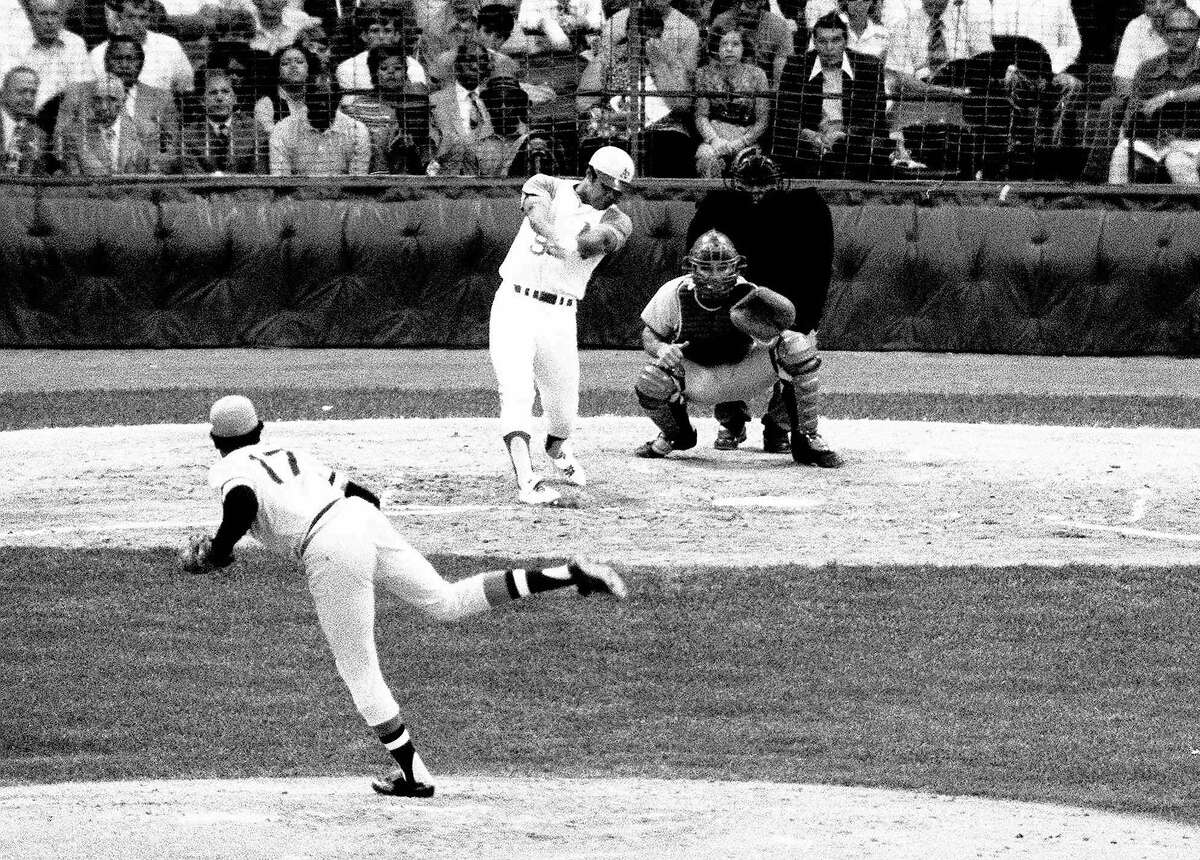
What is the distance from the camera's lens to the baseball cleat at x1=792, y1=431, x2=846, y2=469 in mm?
11008

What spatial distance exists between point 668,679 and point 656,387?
3.34 metres

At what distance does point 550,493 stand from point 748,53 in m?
6.31

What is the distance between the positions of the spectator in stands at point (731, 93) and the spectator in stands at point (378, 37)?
216 cm

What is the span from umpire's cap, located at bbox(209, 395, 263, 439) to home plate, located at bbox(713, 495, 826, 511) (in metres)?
4.55

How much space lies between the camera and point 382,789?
5984mm

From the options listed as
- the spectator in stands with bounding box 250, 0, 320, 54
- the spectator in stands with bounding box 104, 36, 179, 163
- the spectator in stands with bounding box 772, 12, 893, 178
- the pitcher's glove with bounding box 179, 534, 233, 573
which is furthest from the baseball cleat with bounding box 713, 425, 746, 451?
the pitcher's glove with bounding box 179, 534, 233, 573

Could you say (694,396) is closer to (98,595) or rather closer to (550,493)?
(550,493)

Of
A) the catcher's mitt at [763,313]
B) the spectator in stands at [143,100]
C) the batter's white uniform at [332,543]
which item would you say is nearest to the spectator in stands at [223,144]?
the spectator in stands at [143,100]

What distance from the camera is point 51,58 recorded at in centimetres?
1541

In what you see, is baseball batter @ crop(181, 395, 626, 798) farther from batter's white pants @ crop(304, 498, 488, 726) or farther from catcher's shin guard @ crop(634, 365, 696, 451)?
catcher's shin guard @ crop(634, 365, 696, 451)

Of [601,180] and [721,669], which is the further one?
[601,180]

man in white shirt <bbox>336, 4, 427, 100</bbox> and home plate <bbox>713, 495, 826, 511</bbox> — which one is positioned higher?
man in white shirt <bbox>336, 4, 427, 100</bbox>

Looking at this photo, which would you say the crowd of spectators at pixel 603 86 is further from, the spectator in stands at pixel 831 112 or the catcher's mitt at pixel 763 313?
the catcher's mitt at pixel 763 313

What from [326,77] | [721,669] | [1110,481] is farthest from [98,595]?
[326,77]
